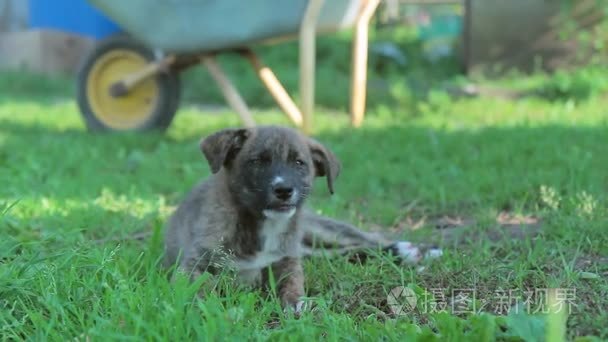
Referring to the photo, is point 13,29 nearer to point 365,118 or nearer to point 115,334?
point 365,118

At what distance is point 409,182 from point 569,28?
4.78m

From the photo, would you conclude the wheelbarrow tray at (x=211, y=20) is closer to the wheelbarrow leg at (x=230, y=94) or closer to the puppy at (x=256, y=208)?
the wheelbarrow leg at (x=230, y=94)

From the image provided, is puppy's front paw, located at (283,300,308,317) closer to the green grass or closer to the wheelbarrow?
the green grass

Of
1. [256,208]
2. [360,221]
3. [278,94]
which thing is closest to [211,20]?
[278,94]

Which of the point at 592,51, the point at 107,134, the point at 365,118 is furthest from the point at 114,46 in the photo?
the point at 592,51

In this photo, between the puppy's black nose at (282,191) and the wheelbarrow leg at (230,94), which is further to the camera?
the wheelbarrow leg at (230,94)

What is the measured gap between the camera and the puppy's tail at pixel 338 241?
140 inches

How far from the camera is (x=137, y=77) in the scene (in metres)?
7.01

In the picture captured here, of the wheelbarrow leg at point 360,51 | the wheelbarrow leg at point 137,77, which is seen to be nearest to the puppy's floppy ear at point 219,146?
the wheelbarrow leg at point 360,51

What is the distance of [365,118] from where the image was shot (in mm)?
7633

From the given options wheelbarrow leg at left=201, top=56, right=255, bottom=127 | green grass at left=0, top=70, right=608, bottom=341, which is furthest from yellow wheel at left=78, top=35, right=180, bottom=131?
wheelbarrow leg at left=201, top=56, right=255, bottom=127

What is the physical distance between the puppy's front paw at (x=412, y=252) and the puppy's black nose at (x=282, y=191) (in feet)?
2.14

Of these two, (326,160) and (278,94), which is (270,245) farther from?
(278,94)

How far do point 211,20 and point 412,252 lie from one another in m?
3.39
